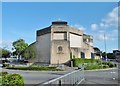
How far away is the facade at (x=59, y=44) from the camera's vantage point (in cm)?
5734

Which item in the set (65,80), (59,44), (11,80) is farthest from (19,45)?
(65,80)

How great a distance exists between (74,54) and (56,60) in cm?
551

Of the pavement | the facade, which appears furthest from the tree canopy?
the pavement

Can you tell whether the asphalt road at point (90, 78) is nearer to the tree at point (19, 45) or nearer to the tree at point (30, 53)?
the tree at point (30, 53)

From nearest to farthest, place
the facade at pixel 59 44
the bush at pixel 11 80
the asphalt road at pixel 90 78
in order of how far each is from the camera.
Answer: the bush at pixel 11 80 < the asphalt road at pixel 90 78 < the facade at pixel 59 44

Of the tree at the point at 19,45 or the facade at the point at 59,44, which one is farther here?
the tree at the point at 19,45

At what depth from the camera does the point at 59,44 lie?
189 ft

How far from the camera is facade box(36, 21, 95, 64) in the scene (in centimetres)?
5734

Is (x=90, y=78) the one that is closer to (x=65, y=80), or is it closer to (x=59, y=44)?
(x=65, y=80)

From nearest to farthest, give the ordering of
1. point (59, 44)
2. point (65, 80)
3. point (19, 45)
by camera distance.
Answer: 1. point (65, 80)
2. point (59, 44)
3. point (19, 45)

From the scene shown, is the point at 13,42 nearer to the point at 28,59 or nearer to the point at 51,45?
the point at 28,59

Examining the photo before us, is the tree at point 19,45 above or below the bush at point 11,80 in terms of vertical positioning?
above

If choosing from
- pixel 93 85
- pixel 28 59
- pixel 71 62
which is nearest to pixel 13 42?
pixel 28 59

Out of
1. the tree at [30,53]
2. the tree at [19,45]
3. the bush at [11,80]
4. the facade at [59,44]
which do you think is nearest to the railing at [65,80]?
→ the bush at [11,80]
